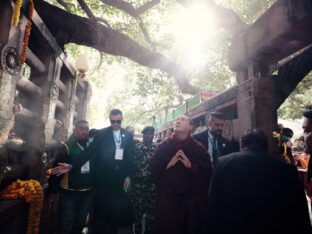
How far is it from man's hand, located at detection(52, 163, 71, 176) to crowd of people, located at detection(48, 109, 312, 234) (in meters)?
0.01

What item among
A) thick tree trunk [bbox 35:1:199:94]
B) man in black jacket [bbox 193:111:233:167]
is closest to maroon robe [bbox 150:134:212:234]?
man in black jacket [bbox 193:111:233:167]

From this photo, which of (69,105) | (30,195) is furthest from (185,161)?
(69,105)

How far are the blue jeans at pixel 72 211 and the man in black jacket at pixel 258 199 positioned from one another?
2277 mm

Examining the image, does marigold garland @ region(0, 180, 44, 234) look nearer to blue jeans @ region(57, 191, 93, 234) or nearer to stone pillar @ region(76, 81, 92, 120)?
blue jeans @ region(57, 191, 93, 234)

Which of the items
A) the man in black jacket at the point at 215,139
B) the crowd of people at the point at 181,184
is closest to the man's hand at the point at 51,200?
the crowd of people at the point at 181,184

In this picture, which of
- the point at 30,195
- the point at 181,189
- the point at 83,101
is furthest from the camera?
the point at 83,101

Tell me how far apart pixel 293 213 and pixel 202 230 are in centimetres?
158

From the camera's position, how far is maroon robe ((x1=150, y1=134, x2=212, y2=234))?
139 inches

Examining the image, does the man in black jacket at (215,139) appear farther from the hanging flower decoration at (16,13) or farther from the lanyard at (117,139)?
the hanging flower decoration at (16,13)

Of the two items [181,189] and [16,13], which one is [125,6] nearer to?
[16,13]

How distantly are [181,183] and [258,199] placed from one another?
1.34 m

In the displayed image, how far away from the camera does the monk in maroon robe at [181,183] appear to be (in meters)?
3.53

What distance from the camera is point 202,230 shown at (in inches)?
142

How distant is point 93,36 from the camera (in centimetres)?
580
